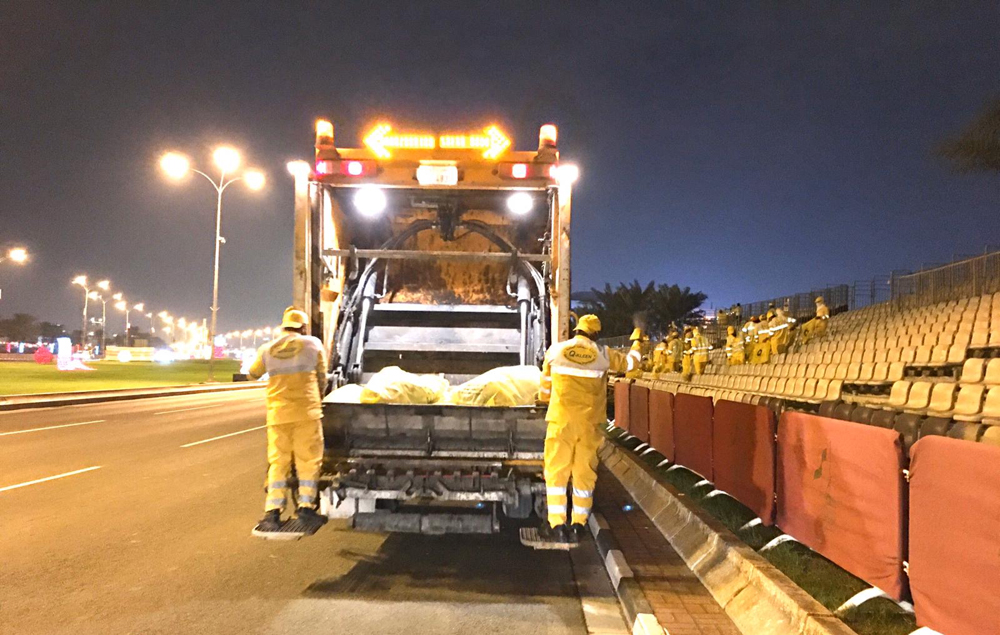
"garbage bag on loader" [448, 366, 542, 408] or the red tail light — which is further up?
the red tail light

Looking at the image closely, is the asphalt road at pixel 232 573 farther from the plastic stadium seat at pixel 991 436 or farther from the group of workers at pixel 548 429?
the plastic stadium seat at pixel 991 436

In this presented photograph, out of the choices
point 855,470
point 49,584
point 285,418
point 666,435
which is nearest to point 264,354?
point 285,418

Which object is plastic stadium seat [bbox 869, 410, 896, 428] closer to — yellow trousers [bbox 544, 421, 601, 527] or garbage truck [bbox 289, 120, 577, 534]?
yellow trousers [bbox 544, 421, 601, 527]

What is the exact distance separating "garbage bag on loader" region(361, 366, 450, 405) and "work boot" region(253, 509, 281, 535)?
43.2 inches

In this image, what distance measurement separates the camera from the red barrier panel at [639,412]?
34.7 ft

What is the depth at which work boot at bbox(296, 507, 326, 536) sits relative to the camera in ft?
15.6

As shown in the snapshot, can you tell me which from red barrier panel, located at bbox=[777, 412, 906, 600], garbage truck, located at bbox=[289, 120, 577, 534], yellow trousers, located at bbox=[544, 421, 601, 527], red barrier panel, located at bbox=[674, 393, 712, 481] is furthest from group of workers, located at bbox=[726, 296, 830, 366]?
yellow trousers, located at bbox=[544, 421, 601, 527]

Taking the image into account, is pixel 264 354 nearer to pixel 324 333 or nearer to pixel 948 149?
pixel 324 333

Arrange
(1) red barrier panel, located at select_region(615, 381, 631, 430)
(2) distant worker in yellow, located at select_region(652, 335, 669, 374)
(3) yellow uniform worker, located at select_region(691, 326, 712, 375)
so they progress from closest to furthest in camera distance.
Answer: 1. (1) red barrier panel, located at select_region(615, 381, 631, 430)
2. (3) yellow uniform worker, located at select_region(691, 326, 712, 375)
3. (2) distant worker in yellow, located at select_region(652, 335, 669, 374)

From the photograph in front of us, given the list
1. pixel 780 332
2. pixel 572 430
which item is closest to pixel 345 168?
pixel 572 430

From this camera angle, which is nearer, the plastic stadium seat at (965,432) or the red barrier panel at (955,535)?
the red barrier panel at (955,535)

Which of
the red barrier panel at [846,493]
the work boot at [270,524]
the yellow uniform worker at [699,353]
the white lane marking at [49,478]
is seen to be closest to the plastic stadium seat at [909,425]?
the red barrier panel at [846,493]

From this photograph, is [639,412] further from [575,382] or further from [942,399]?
[575,382]

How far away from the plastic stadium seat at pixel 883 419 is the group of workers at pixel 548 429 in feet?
7.24
